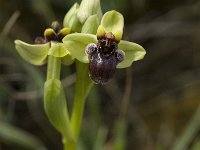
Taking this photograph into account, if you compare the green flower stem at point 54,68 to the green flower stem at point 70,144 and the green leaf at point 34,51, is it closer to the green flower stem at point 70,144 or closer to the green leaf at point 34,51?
the green leaf at point 34,51

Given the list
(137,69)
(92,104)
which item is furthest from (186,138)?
(137,69)

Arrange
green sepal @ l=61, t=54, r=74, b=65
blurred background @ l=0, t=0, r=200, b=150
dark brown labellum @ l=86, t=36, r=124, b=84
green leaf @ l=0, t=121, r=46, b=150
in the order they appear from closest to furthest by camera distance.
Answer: dark brown labellum @ l=86, t=36, r=124, b=84, green sepal @ l=61, t=54, r=74, b=65, green leaf @ l=0, t=121, r=46, b=150, blurred background @ l=0, t=0, r=200, b=150

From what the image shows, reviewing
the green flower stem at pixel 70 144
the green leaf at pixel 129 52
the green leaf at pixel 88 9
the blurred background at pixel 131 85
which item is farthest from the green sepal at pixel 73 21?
the blurred background at pixel 131 85

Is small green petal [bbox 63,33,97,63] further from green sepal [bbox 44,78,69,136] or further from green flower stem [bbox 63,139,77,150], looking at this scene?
green flower stem [bbox 63,139,77,150]

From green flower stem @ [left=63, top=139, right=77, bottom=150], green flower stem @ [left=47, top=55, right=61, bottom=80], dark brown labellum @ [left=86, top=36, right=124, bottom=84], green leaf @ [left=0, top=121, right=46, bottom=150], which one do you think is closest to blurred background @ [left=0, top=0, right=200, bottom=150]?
Answer: green leaf @ [left=0, top=121, right=46, bottom=150]

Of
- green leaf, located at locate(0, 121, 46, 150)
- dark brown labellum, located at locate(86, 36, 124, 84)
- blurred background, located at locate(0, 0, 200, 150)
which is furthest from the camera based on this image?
blurred background, located at locate(0, 0, 200, 150)

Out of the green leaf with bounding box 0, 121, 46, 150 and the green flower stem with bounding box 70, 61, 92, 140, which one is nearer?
the green flower stem with bounding box 70, 61, 92, 140
